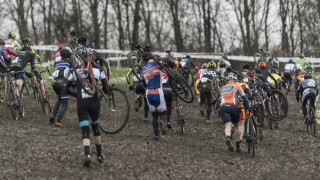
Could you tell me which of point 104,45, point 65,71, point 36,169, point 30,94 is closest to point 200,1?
point 104,45

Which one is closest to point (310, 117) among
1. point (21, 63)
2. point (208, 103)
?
point (208, 103)

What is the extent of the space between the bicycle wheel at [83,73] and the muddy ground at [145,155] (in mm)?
1441

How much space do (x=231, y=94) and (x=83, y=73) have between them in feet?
12.1

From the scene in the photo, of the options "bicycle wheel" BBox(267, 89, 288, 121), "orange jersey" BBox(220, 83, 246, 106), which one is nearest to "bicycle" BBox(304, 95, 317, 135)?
"bicycle wheel" BBox(267, 89, 288, 121)

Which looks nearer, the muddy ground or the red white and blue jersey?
the muddy ground

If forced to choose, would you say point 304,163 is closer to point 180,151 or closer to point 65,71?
point 180,151

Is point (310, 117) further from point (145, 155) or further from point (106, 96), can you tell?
point (106, 96)

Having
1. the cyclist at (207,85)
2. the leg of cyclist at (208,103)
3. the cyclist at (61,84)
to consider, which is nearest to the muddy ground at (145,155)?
the cyclist at (61,84)

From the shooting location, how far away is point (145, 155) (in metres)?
9.10

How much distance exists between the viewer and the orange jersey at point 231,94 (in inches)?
393

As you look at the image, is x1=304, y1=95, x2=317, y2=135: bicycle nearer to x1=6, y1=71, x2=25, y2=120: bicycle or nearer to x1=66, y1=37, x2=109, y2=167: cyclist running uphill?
x1=66, y1=37, x2=109, y2=167: cyclist running uphill

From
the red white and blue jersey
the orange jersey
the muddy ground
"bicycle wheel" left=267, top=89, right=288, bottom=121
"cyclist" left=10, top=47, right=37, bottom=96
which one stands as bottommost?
the muddy ground

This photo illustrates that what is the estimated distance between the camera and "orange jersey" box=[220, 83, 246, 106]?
9977 millimetres

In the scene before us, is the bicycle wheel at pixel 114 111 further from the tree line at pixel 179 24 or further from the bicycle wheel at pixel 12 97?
the tree line at pixel 179 24
